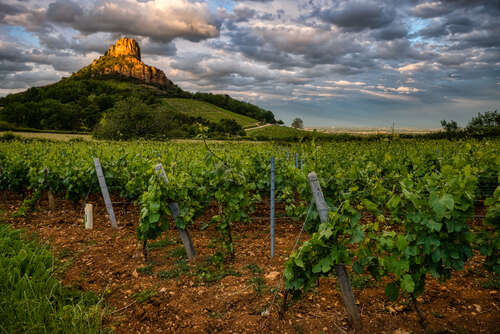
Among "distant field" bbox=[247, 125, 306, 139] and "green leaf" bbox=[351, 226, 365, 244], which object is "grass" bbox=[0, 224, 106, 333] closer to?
"green leaf" bbox=[351, 226, 365, 244]

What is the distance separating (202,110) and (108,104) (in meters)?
18.9

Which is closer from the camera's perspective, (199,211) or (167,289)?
Answer: (167,289)

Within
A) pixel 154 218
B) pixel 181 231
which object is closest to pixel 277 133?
pixel 181 231

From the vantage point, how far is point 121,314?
297cm

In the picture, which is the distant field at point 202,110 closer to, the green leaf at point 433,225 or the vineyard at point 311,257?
the vineyard at point 311,257

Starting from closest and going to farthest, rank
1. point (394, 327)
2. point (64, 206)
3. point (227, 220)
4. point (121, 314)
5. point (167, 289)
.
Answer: point (394, 327)
point (121, 314)
point (167, 289)
point (227, 220)
point (64, 206)

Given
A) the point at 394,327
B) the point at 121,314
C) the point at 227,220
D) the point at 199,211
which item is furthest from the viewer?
the point at 199,211

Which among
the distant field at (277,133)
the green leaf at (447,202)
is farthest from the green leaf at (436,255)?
the distant field at (277,133)

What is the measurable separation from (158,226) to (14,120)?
53463 mm

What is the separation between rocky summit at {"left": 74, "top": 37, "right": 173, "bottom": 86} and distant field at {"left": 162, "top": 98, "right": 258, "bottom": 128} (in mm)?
39676

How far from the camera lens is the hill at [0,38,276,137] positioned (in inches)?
1729

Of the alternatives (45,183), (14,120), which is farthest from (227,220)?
(14,120)

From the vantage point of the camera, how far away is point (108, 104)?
181ft

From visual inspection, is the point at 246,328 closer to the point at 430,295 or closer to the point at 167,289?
the point at 167,289
